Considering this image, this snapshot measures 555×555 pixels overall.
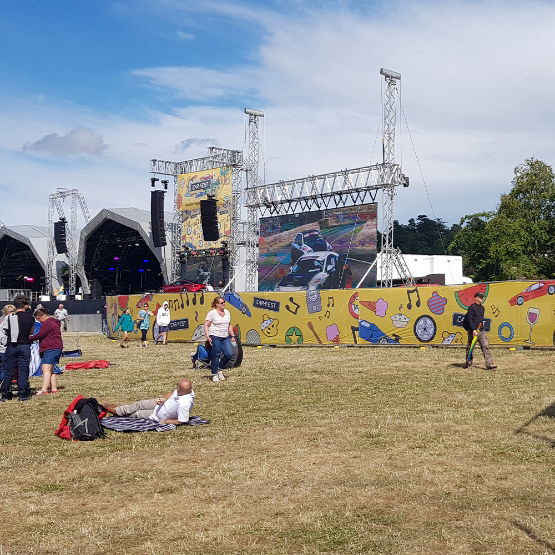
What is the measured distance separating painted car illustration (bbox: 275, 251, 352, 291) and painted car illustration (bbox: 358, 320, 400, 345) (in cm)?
1376

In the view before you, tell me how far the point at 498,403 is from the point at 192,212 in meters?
38.8

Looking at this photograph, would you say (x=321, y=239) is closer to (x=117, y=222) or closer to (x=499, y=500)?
(x=117, y=222)

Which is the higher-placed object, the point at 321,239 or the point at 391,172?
the point at 391,172

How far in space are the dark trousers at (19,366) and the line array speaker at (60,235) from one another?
46374mm

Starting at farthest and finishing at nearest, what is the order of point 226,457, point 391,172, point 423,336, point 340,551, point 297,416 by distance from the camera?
point 391,172, point 423,336, point 297,416, point 226,457, point 340,551

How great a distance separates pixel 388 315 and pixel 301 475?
52.5 feet

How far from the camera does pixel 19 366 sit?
1347cm

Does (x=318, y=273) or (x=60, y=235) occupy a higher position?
(x=60, y=235)

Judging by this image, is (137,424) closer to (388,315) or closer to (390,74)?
(388,315)

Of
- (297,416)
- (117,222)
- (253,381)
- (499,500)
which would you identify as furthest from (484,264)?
(499,500)

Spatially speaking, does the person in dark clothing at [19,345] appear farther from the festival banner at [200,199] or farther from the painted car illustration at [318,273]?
the festival banner at [200,199]

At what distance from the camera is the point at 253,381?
15617 millimetres

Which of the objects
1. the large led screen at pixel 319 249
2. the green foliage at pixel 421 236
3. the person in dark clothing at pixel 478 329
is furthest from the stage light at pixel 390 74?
the green foliage at pixel 421 236

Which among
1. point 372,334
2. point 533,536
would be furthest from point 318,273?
point 533,536
